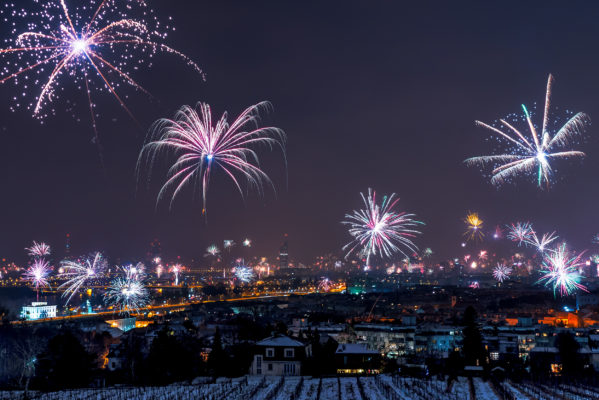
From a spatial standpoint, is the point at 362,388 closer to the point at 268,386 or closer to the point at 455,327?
the point at 268,386

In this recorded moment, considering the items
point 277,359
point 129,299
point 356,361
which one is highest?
point 129,299

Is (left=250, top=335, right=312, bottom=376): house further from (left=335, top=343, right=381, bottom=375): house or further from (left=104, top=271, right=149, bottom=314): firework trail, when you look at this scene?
(left=104, top=271, right=149, bottom=314): firework trail

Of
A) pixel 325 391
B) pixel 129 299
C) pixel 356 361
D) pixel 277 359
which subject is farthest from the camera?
pixel 129 299

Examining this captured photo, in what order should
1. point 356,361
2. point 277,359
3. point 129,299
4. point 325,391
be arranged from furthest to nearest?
point 129,299, point 356,361, point 277,359, point 325,391

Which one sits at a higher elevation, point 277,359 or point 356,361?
point 277,359

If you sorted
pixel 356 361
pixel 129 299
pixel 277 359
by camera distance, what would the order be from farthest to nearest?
pixel 129 299 → pixel 356 361 → pixel 277 359

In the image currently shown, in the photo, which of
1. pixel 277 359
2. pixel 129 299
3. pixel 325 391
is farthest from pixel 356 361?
pixel 129 299

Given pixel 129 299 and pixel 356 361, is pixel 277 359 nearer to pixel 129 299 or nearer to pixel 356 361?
pixel 356 361

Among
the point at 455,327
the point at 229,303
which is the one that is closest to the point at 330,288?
the point at 229,303

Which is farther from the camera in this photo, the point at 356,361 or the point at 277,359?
the point at 356,361
